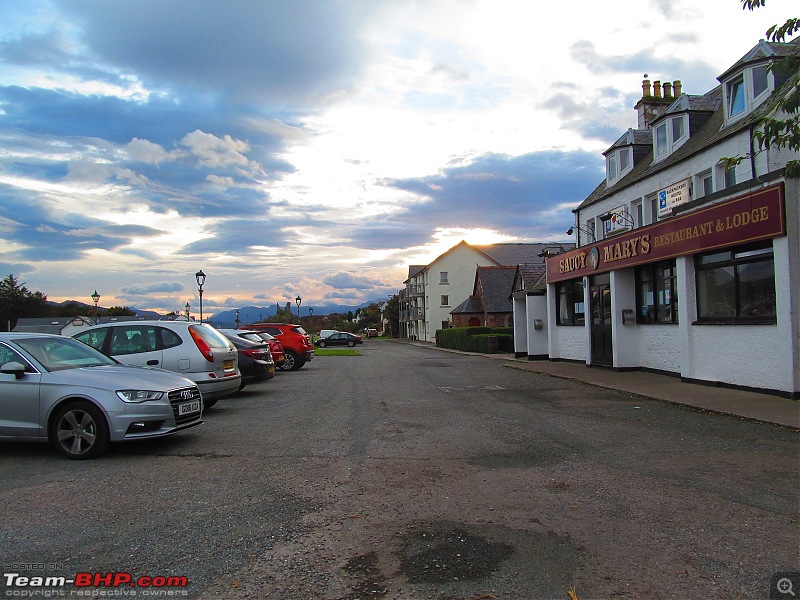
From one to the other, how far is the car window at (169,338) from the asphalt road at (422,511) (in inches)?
73.9

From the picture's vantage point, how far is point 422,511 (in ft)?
15.6

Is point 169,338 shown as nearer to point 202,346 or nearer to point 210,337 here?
point 202,346

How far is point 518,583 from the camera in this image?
11.4ft

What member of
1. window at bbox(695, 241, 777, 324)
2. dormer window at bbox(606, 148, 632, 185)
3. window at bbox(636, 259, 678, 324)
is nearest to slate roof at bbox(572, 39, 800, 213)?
dormer window at bbox(606, 148, 632, 185)

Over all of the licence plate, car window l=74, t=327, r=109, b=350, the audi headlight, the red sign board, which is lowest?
the licence plate

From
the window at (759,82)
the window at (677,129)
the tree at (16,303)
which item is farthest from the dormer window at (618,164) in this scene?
the tree at (16,303)

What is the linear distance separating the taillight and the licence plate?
2.42m

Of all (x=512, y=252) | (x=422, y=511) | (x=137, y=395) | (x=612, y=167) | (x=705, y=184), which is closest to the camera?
(x=422, y=511)

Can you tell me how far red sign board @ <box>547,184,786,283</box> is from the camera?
427 inches

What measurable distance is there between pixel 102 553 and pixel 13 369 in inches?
152

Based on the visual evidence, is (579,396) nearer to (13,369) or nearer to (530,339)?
(13,369)

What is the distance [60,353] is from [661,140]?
56.5 feet

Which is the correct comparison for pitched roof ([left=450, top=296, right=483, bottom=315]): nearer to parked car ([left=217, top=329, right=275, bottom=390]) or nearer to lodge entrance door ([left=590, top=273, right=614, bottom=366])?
lodge entrance door ([left=590, top=273, right=614, bottom=366])

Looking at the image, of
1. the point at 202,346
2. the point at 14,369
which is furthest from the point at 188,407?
the point at 202,346
